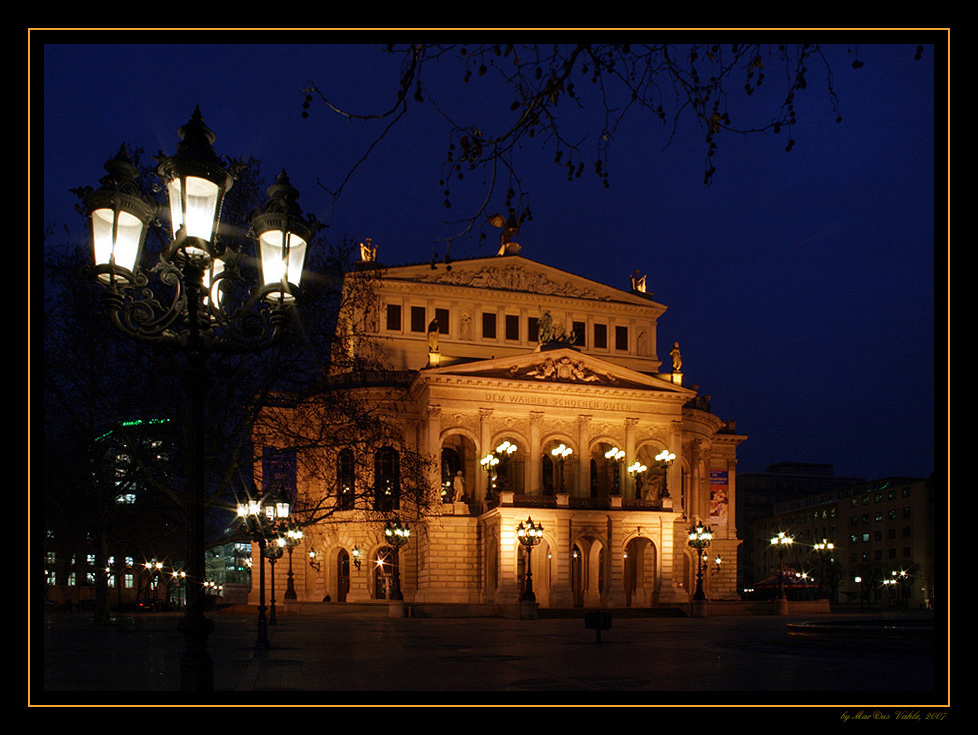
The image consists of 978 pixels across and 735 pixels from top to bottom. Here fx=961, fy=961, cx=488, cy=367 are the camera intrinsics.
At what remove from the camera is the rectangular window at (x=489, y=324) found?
65062 millimetres

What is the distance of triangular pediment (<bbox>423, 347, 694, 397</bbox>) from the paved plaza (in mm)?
30780

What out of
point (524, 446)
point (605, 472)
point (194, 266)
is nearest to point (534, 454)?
point (524, 446)

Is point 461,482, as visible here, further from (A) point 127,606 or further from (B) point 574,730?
(B) point 574,730

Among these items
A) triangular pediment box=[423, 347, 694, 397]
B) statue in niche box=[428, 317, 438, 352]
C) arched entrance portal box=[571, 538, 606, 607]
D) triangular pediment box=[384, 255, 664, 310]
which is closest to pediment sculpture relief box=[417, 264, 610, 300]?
triangular pediment box=[384, 255, 664, 310]

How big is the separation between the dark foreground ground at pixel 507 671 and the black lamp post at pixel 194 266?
1732mm

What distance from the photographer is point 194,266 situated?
10812mm

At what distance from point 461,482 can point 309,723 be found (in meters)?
48.5

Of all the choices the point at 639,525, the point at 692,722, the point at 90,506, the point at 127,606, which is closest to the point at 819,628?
the point at 692,722

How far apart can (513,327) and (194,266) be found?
55.1 m

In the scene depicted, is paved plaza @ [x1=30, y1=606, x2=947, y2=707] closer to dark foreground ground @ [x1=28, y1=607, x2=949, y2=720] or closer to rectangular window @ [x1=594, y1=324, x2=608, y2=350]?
dark foreground ground @ [x1=28, y1=607, x2=949, y2=720]

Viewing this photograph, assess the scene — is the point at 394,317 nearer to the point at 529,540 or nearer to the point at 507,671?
the point at 529,540

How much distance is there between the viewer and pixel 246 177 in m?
30.0

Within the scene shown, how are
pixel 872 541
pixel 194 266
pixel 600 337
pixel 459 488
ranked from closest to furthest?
pixel 194 266, pixel 459 488, pixel 600 337, pixel 872 541

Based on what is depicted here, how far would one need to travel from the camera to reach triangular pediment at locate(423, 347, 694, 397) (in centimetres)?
5769
